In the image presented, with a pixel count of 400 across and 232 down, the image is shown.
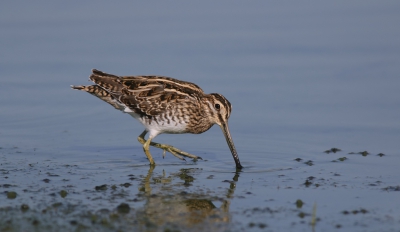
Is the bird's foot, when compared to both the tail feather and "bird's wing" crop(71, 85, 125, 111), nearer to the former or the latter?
"bird's wing" crop(71, 85, 125, 111)

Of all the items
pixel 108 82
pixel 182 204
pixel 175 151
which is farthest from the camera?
pixel 108 82

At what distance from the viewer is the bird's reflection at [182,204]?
7996 mm

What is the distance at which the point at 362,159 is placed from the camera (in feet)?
37.3

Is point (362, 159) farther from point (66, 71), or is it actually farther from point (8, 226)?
point (66, 71)

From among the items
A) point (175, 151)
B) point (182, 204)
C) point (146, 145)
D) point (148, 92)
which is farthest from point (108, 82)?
point (182, 204)

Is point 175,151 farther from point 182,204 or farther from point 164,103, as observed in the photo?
point 182,204

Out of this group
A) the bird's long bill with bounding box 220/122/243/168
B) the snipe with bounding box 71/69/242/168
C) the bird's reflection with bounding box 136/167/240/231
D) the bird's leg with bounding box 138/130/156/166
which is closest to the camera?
the bird's reflection with bounding box 136/167/240/231

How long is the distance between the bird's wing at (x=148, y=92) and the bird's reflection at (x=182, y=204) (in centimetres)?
165

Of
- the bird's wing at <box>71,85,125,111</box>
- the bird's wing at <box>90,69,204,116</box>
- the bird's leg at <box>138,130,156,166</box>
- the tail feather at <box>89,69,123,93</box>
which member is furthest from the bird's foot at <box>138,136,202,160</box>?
the tail feather at <box>89,69,123,93</box>

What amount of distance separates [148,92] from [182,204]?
3.48 m

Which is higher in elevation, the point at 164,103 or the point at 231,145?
the point at 164,103

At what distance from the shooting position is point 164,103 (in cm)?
1198

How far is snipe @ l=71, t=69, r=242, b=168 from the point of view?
39.2 ft

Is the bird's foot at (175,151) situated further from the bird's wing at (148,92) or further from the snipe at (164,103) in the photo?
the bird's wing at (148,92)
